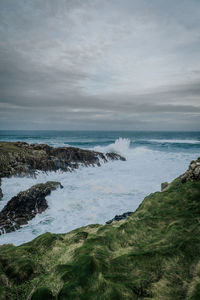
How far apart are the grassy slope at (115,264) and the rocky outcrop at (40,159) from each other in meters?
18.3

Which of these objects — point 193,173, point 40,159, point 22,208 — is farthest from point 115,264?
point 40,159

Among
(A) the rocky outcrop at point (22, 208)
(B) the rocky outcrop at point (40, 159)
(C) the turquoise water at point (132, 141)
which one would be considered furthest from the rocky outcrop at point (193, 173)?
(C) the turquoise water at point (132, 141)

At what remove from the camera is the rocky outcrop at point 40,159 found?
22750 millimetres

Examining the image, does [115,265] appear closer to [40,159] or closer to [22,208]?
[22,208]

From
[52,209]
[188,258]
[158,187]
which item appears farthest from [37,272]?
[158,187]

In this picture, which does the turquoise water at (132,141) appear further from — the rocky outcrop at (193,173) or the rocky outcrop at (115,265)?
the rocky outcrop at (115,265)

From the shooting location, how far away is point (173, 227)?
534 cm

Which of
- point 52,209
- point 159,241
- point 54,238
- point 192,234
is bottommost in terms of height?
point 52,209

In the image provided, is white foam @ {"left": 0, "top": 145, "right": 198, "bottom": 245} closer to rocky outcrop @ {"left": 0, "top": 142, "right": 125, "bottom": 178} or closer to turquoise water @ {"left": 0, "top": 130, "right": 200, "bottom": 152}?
rocky outcrop @ {"left": 0, "top": 142, "right": 125, "bottom": 178}

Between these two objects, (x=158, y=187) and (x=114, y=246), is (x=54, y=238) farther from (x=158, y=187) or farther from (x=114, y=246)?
(x=158, y=187)

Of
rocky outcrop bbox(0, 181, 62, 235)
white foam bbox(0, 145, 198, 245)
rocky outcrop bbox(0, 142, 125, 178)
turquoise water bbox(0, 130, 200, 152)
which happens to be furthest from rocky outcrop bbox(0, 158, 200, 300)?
turquoise water bbox(0, 130, 200, 152)

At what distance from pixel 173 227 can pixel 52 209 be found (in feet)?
35.0

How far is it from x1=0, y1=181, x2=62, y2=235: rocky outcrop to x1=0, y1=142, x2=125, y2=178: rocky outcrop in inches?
314

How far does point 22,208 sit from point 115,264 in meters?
11.0
